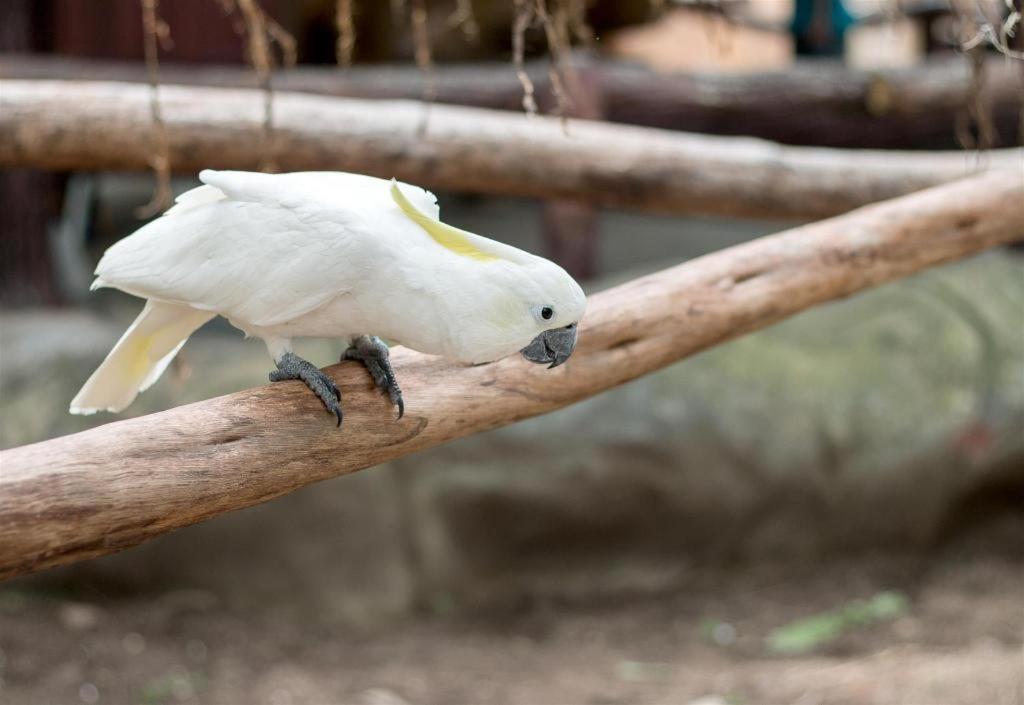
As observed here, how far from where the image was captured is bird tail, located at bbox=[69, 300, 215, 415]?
175cm

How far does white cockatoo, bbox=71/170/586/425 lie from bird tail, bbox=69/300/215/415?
5 cm

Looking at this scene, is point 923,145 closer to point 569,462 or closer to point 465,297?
point 569,462

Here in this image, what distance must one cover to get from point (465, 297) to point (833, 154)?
6.42 feet

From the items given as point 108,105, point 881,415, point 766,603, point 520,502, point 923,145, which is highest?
point 108,105

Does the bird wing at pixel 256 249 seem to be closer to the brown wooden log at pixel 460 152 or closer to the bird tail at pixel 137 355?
the bird tail at pixel 137 355

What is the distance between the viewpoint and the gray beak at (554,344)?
150 cm

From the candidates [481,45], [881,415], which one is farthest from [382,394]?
[481,45]

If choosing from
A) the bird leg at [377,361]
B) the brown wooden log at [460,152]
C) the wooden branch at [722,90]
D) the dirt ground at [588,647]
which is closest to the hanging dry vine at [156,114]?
the brown wooden log at [460,152]

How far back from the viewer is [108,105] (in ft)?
8.14

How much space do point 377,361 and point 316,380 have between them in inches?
5.2

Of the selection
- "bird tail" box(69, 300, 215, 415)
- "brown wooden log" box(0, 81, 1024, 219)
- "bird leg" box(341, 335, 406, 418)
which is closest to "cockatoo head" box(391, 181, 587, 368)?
"bird leg" box(341, 335, 406, 418)

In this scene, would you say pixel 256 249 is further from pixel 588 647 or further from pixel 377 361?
pixel 588 647

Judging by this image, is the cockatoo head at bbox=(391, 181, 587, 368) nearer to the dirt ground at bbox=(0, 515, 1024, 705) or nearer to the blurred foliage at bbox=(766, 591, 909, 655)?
the dirt ground at bbox=(0, 515, 1024, 705)

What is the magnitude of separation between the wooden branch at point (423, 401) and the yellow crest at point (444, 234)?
0.29m
